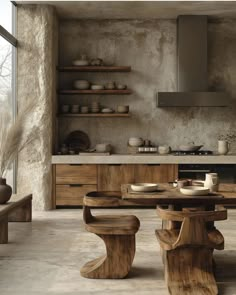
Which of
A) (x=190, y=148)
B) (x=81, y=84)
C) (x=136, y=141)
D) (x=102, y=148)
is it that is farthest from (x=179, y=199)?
(x=81, y=84)

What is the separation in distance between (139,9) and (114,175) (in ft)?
8.22

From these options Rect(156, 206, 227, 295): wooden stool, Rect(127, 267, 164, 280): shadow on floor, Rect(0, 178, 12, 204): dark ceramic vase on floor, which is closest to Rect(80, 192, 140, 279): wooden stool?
Rect(127, 267, 164, 280): shadow on floor

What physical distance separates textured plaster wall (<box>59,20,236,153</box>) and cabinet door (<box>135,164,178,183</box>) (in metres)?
0.91

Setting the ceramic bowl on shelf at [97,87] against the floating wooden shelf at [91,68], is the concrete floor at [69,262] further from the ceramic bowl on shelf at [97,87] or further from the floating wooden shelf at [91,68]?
the floating wooden shelf at [91,68]

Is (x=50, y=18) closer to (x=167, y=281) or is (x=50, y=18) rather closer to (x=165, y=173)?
(x=165, y=173)

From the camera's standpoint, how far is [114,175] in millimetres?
6746

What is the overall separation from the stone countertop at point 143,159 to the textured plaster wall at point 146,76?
0.88 metres

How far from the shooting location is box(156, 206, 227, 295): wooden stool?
2.96 meters

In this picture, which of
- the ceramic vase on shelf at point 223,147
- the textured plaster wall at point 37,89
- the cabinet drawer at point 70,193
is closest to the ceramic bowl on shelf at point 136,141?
the cabinet drawer at point 70,193

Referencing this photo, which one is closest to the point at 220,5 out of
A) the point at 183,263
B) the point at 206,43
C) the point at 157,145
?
the point at 206,43

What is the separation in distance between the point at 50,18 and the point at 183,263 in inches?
184

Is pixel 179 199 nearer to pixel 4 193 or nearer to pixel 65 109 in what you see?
pixel 4 193

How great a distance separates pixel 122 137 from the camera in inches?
298

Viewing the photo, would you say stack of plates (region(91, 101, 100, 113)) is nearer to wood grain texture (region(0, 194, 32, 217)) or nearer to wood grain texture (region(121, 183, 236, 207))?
wood grain texture (region(0, 194, 32, 217))
